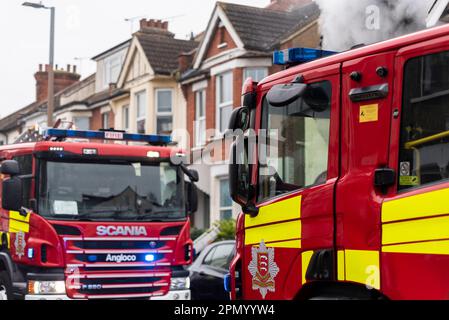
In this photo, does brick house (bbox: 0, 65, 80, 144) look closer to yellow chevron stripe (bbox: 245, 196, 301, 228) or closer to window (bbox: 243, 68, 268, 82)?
window (bbox: 243, 68, 268, 82)

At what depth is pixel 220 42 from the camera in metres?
23.2

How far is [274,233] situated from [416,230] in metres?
1.41

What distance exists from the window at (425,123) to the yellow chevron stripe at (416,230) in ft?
0.84

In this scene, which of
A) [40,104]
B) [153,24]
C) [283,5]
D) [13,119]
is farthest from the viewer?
[13,119]

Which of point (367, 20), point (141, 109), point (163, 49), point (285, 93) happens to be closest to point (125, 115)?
point (141, 109)

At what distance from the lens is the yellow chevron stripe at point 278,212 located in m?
5.12

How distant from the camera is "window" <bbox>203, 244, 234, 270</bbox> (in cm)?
1061

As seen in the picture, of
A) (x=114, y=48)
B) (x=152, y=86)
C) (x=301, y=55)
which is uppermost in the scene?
(x=114, y=48)

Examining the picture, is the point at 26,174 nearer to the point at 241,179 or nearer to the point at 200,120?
the point at 241,179

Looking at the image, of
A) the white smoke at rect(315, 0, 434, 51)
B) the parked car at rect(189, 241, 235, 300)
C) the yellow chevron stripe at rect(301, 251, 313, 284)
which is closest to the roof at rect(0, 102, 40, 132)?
the parked car at rect(189, 241, 235, 300)

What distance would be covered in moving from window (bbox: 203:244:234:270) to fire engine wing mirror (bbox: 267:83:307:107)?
5520 millimetres

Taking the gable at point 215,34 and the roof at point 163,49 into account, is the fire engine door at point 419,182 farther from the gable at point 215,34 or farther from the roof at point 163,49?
the roof at point 163,49

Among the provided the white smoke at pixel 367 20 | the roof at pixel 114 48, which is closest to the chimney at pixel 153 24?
the roof at pixel 114 48
